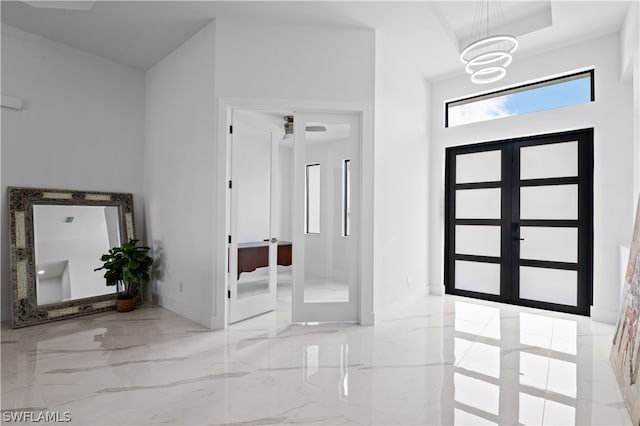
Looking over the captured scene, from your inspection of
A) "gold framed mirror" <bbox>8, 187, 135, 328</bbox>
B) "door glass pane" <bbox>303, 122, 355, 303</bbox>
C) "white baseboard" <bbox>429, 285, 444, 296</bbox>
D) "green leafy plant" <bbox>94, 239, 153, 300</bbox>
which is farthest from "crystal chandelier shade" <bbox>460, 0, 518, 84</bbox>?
"gold framed mirror" <bbox>8, 187, 135, 328</bbox>

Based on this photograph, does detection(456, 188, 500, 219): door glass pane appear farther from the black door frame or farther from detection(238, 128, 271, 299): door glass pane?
detection(238, 128, 271, 299): door glass pane

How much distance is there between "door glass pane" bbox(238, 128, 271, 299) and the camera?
407 centimetres

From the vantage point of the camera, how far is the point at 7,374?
2.65 meters

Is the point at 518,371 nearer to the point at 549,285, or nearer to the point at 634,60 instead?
the point at 549,285

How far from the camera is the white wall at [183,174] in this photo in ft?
12.8

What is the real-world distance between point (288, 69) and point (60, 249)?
3545 millimetres

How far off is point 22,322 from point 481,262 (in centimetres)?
602

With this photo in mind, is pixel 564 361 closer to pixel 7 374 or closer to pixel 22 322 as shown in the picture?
pixel 7 374

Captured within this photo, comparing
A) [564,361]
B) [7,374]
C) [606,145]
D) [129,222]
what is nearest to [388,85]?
[606,145]

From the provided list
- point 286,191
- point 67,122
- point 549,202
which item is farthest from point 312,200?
point 67,122

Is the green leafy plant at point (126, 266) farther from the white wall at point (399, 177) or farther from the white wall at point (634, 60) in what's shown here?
the white wall at point (634, 60)

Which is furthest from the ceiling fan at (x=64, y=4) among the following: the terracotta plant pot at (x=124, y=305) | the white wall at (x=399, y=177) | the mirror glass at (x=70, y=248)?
the terracotta plant pot at (x=124, y=305)

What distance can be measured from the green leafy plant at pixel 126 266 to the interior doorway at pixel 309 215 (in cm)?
138

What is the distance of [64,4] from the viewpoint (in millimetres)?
3432
